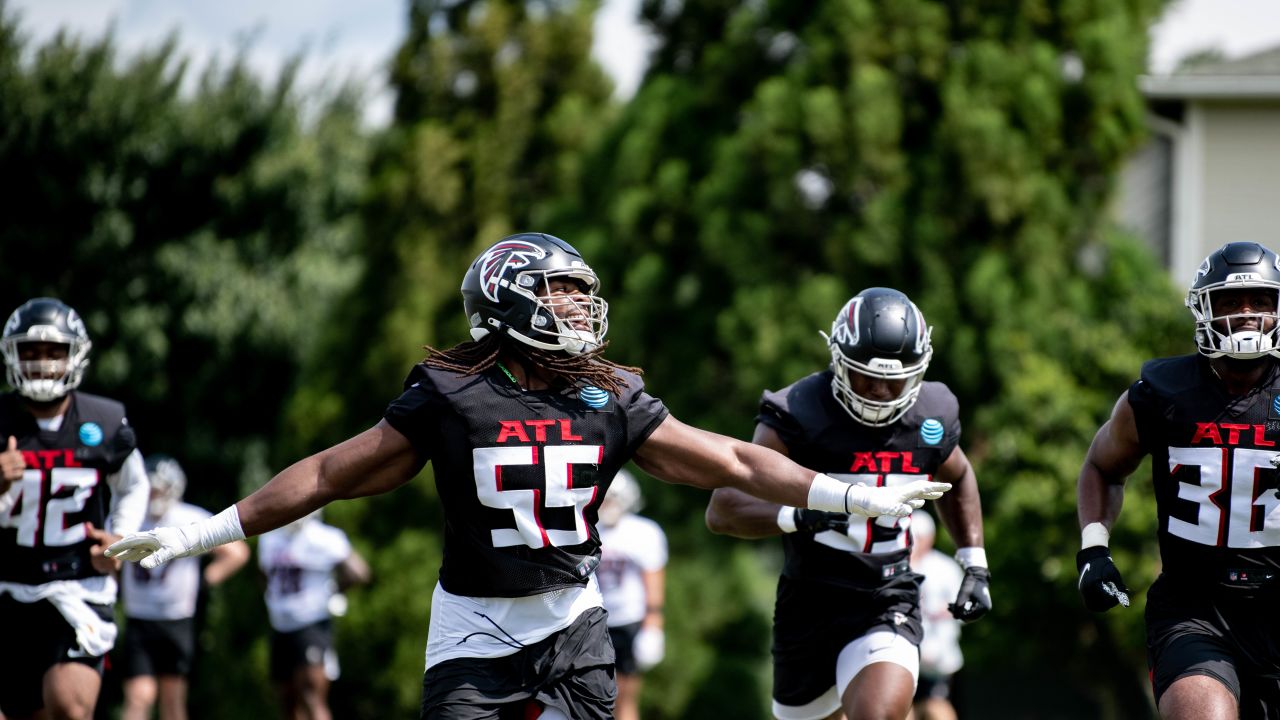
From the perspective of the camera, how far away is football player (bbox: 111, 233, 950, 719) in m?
4.95

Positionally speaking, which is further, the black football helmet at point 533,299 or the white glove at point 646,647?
the white glove at point 646,647

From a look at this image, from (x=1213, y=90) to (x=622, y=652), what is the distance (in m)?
11.9

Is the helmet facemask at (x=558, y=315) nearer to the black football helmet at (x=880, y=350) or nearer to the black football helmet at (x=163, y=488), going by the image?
the black football helmet at (x=880, y=350)

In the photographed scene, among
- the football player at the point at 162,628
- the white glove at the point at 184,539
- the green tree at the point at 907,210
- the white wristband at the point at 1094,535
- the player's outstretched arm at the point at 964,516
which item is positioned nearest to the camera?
the white glove at the point at 184,539

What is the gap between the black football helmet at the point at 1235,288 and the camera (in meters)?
5.63

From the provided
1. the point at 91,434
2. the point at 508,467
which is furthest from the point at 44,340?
the point at 508,467

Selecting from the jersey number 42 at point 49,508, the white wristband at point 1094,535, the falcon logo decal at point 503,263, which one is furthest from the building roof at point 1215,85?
the falcon logo decal at point 503,263

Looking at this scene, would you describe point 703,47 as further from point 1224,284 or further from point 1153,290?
point 1224,284

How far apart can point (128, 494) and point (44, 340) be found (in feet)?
3.16

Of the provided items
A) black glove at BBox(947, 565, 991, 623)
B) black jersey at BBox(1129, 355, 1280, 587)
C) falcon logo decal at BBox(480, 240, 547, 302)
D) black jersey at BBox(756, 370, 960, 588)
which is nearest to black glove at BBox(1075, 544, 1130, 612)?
black jersey at BBox(1129, 355, 1280, 587)

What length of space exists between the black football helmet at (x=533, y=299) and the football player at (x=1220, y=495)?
2.43m

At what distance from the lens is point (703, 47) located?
19500 millimetres

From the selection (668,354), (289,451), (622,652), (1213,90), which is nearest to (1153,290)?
(1213,90)

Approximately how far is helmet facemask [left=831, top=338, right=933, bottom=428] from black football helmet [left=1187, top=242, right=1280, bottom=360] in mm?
1136
